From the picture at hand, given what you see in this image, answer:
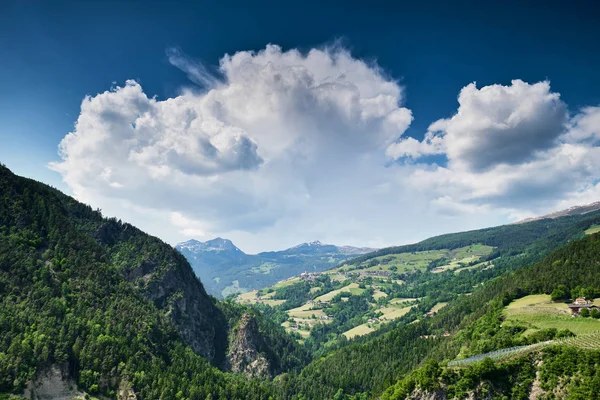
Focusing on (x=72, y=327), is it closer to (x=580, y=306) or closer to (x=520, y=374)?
(x=520, y=374)

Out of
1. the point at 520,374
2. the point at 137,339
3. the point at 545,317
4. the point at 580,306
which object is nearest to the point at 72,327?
the point at 137,339

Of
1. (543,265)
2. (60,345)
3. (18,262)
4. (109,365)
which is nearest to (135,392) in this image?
(109,365)

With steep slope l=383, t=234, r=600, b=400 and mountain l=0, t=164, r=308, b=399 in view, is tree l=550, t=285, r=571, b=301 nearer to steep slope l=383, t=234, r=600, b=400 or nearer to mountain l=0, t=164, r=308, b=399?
steep slope l=383, t=234, r=600, b=400

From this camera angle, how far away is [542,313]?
422 ft

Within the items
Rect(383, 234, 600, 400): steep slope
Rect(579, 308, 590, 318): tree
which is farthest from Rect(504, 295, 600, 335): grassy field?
Rect(579, 308, 590, 318): tree

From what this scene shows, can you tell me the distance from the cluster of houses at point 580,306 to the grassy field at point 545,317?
167 cm

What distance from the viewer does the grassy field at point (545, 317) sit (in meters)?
109

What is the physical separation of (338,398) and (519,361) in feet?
379

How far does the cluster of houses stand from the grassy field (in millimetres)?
1672

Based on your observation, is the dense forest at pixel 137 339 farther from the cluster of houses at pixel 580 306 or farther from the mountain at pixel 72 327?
the cluster of houses at pixel 580 306

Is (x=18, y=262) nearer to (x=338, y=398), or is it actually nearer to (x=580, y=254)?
(x=338, y=398)

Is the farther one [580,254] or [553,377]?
[580,254]

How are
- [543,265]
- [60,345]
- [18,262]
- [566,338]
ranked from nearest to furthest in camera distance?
[566,338] < [60,345] < [18,262] < [543,265]

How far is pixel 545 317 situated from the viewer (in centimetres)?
12444
